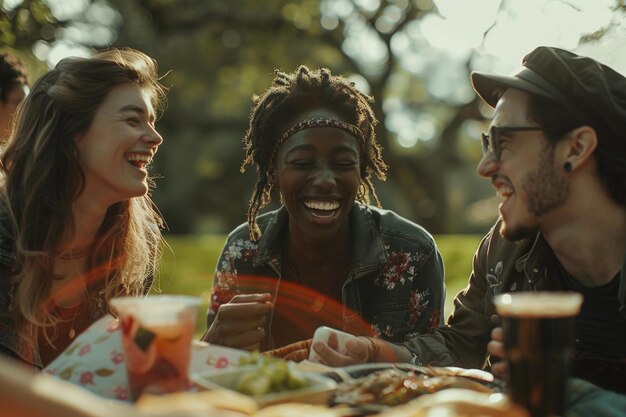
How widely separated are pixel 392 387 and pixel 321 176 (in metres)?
1.84

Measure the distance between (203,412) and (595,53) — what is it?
276 cm

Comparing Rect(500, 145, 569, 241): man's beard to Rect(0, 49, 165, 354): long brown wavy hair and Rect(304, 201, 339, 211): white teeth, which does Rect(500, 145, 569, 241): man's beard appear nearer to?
Rect(304, 201, 339, 211): white teeth

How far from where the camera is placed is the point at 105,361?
90.5 inches

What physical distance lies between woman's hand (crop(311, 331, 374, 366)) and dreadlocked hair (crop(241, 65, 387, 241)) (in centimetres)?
158

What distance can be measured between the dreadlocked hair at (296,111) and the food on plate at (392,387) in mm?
2032

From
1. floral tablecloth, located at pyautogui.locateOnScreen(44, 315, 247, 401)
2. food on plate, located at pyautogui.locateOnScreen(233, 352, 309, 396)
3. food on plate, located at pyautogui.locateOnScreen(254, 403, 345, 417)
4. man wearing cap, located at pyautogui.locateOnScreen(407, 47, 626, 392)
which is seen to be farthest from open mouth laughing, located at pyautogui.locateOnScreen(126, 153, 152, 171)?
food on plate, located at pyautogui.locateOnScreen(254, 403, 345, 417)

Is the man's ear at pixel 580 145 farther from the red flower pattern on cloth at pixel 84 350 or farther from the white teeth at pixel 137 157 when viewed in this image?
the white teeth at pixel 137 157

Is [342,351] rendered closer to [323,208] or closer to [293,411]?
[293,411]

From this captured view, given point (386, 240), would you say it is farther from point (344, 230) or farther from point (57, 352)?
point (57, 352)

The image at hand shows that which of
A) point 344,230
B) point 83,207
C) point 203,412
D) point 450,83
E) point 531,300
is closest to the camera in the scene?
point 203,412

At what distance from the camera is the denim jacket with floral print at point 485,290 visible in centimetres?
310

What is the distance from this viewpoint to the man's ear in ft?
9.39

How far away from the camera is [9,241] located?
3.52 meters

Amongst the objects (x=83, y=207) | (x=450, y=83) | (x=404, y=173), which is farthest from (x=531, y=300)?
(x=450, y=83)
